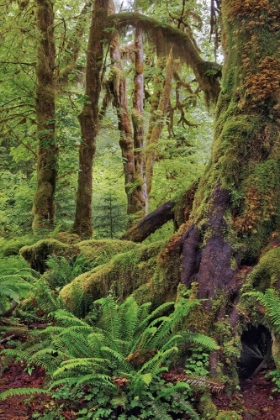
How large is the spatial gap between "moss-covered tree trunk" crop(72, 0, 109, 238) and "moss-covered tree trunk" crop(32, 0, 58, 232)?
33.7 inches

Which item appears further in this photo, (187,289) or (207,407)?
(187,289)

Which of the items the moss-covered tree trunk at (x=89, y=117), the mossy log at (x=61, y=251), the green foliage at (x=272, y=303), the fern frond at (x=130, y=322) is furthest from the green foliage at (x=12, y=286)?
the moss-covered tree trunk at (x=89, y=117)

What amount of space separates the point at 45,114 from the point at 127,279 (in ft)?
22.2

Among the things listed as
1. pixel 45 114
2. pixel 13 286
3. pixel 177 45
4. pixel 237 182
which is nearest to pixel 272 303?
pixel 237 182

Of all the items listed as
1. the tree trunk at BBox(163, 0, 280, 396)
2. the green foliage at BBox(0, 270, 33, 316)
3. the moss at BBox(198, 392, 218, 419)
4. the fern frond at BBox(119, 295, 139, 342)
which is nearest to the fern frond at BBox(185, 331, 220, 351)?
the tree trunk at BBox(163, 0, 280, 396)

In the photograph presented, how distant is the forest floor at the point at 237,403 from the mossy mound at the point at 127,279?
141 cm

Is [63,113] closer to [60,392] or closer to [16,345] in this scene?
[16,345]

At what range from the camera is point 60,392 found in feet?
9.76

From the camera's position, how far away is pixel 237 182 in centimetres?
416

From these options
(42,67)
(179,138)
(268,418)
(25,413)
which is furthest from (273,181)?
(179,138)

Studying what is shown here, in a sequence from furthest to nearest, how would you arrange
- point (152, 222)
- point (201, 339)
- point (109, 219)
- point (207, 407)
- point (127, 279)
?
point (109, 219) < point (152, 222) < point (127, 279) < point (201, 339) < point (207, 407)

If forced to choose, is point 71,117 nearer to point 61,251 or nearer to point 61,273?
point 61,251

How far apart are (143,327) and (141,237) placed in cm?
273

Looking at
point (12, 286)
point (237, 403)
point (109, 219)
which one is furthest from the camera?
point (109, 219)
